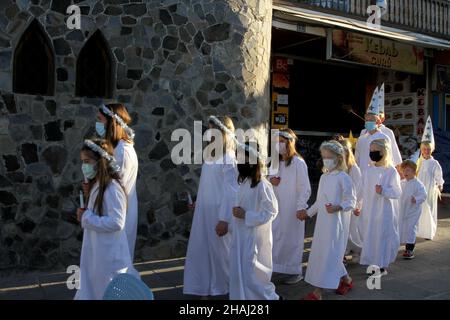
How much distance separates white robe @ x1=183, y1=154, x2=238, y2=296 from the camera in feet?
17.5

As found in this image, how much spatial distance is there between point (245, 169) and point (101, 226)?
4.91 feet

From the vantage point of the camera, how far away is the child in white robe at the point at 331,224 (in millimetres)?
5324

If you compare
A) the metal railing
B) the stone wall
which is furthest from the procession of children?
the metal railing

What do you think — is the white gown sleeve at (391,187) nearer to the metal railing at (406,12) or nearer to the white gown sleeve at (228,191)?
the white gown sleeve at (228,191)

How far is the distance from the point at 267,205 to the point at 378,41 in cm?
802

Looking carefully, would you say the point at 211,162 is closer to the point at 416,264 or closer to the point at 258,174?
the point at 258,174

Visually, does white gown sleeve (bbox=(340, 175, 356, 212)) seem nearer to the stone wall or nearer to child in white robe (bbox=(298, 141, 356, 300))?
child in white robe (bbox=(298, 141, 356, 300))

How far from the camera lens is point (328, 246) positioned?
17.6 feet

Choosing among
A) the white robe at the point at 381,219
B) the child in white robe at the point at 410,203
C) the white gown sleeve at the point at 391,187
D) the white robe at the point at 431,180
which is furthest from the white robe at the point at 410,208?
the white gown sleeve at the point at 391,187

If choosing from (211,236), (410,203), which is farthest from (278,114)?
(211,236)
